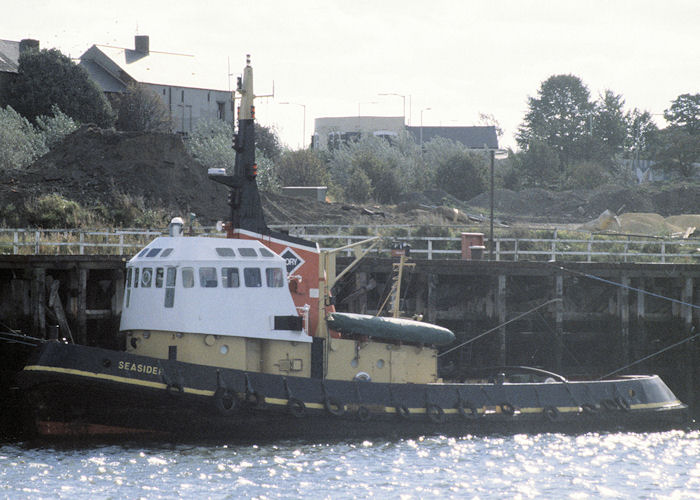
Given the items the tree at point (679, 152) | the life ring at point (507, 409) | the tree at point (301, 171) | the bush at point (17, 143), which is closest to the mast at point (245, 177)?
the life ring at point (507, 409)

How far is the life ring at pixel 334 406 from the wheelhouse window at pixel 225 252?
12.1 feet

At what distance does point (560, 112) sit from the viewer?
301 ft

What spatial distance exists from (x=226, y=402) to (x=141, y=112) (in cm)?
4324

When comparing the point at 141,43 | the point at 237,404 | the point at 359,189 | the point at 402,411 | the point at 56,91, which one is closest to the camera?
the point at 237,404

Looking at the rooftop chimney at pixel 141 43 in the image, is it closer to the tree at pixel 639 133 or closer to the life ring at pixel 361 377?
the tree at pixel 639 133

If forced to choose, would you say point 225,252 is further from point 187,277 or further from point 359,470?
point 359,470

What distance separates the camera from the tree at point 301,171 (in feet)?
206

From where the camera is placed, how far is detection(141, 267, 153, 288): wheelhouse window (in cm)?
2197

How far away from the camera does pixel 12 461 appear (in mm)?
20047

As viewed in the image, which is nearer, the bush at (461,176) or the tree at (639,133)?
the bush at (461,176)

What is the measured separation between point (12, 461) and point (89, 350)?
2.59 m

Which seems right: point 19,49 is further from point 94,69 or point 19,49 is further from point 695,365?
point 695,365

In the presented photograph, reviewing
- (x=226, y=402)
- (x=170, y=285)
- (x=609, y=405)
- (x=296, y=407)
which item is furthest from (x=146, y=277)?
(x=609, y=405)

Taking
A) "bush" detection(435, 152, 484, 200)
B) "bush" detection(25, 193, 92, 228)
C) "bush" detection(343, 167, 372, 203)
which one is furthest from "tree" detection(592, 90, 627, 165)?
"bush" detection(25, 193, 92, 228)
